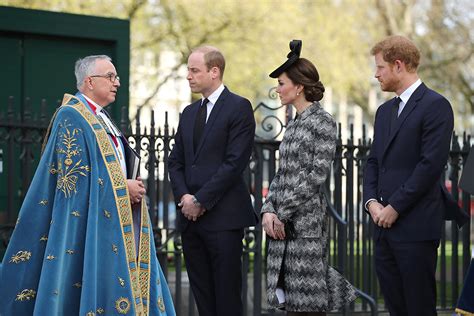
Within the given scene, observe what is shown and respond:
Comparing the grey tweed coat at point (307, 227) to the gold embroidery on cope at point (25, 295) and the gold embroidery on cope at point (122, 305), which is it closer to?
the gold embroidery on cope at point (122, 305)

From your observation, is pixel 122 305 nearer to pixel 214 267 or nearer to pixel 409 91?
pixel 214 267

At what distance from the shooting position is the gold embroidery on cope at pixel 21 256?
236 inches

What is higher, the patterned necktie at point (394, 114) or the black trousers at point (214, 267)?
the patterned necktie at point (394, 114)

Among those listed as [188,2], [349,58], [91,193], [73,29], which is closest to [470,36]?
[349,58]

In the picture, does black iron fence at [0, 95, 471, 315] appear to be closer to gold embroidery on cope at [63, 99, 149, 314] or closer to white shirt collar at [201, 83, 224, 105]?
white shirt collar at [201, 83, 224, 105]

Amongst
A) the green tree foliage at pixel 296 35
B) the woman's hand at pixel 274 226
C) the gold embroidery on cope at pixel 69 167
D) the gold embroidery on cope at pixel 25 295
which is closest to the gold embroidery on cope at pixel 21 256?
the gold embroidery on cope at pixel 25 295

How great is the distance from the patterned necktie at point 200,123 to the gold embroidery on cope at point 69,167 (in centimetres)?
95

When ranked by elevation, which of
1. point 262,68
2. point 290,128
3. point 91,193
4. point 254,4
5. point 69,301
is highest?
point 254,4

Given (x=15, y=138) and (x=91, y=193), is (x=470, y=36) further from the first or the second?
(x=91, y=193)

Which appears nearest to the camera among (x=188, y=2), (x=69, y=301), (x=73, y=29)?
(x=69, y=301)

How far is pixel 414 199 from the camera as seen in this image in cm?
580

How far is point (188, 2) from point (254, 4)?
177cm

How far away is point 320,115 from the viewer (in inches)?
249

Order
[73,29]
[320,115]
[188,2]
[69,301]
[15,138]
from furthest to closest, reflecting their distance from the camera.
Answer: [188,2] → [73,29] → [15,138] → [320,115] → [69,301]
